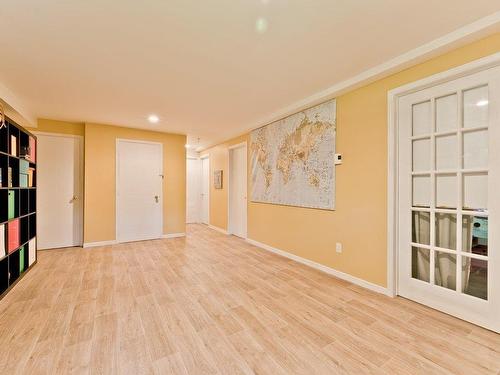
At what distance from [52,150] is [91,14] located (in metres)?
3.74

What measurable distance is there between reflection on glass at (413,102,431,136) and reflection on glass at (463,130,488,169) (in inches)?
13.2

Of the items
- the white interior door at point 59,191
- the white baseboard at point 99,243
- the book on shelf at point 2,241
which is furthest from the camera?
the white baseboard at point 99,243

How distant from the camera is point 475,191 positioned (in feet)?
6.60

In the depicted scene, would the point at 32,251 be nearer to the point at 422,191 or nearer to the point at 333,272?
Result: the point at 333,272

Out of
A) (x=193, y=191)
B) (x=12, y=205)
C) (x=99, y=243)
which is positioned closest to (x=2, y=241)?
(x=12, y=205)

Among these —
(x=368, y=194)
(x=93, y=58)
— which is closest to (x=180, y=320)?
(x=368, y=194)

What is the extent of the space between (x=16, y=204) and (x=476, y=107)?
16.3ft

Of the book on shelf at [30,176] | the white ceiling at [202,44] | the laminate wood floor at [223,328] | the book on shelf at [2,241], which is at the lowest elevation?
the laminate wood floor at [223,328]

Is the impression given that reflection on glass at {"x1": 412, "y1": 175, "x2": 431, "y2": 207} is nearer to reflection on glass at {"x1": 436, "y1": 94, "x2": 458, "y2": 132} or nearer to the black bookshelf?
reflection on glass at {"x1": 436, "y1": 94, "x2": 458, "y2": 132}

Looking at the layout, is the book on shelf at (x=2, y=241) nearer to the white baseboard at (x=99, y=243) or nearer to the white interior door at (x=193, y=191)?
the white baseboard at (x=99, y=243)

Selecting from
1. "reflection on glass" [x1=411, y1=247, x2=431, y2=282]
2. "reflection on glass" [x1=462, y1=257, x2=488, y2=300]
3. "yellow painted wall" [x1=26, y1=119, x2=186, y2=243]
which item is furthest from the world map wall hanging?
"yellow painted wall" [x1=26, y1=119, x2=186, y2=243]

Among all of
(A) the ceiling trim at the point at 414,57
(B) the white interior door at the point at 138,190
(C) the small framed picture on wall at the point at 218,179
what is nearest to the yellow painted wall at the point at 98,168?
(B) the white interior door at the point at 138,190

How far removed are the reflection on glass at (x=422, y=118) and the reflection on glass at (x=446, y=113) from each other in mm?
78

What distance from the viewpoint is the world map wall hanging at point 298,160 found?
3.19 m
